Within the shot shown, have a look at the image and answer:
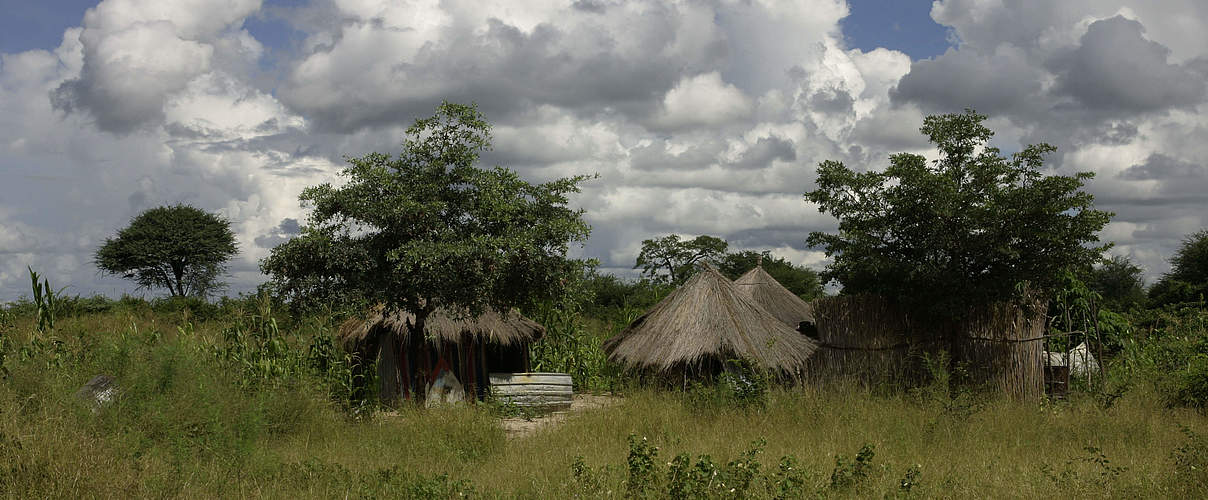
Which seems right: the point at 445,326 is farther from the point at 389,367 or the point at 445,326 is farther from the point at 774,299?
the point at 774,299

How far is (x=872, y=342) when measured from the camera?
36.9 ft

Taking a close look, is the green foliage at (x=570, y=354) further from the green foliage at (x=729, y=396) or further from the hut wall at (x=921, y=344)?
the green foliage at (x=729, y=396)

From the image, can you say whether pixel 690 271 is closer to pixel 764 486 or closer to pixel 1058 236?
pixel 1058 236

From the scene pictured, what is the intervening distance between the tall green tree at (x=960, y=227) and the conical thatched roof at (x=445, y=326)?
5649 mm

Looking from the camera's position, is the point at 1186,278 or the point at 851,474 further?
the point at 1186,278

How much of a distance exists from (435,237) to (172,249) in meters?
27.2

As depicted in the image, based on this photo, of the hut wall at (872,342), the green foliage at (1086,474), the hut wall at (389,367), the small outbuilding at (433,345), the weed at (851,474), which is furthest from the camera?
the hut wall at (389,367)

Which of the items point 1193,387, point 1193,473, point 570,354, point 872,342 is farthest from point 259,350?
point 1193,387

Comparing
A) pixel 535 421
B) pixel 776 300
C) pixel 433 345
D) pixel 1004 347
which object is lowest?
pixel 535 421

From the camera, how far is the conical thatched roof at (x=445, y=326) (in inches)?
523

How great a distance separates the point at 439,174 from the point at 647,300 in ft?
47.8

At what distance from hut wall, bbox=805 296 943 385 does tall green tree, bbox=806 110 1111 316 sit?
0.36 metres

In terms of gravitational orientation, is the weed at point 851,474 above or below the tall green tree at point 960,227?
below

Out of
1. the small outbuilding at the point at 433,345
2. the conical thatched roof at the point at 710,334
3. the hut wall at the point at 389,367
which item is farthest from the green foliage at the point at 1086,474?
the hut wall at the point at 389,367
